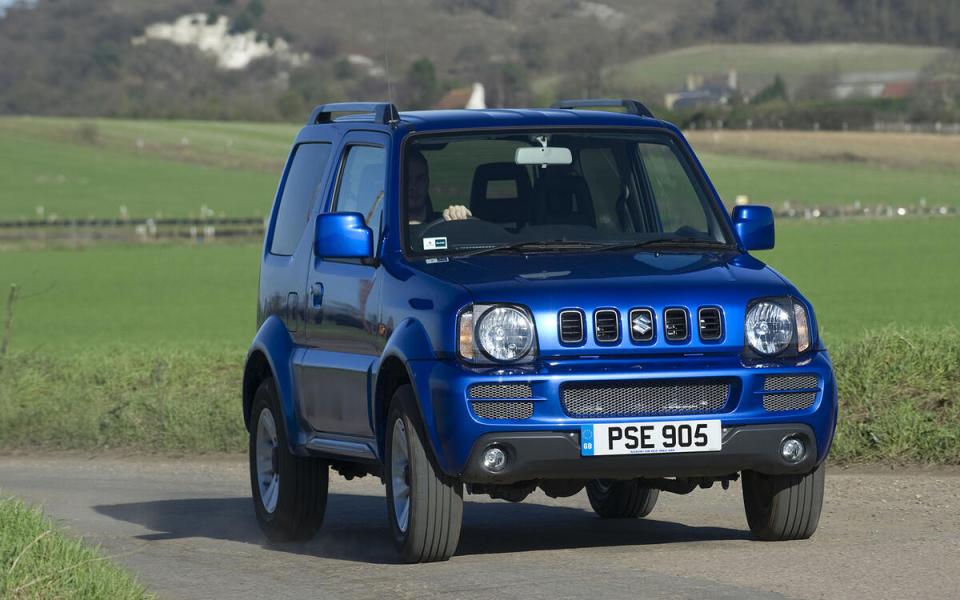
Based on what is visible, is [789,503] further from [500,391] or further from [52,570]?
[52,570]

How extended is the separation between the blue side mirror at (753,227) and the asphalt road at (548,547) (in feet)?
4.57

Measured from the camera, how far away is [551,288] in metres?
8.15

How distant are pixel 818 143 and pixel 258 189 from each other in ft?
107

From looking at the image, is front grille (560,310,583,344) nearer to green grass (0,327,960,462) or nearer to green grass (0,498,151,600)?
green grass (0,498,151,600)

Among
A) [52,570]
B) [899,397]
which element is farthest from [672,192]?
[899,397]

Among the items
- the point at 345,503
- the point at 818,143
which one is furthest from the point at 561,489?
the point at 818,143

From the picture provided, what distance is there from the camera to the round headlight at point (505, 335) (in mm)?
8070

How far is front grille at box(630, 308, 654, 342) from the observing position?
813 cm

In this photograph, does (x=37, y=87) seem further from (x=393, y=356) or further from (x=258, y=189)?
(x=393, y=356)

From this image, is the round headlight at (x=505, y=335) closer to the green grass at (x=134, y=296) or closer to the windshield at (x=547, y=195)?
the windshield at (x=547, y=195)

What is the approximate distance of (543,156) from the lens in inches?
369

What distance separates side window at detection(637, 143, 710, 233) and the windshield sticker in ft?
3.63

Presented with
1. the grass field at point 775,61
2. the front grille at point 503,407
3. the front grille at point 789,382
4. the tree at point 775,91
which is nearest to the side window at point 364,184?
the front grille at point 503,407

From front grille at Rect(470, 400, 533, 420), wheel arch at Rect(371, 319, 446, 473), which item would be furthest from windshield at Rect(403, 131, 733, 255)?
front grille at Rect(470, 400, 533, 420)
